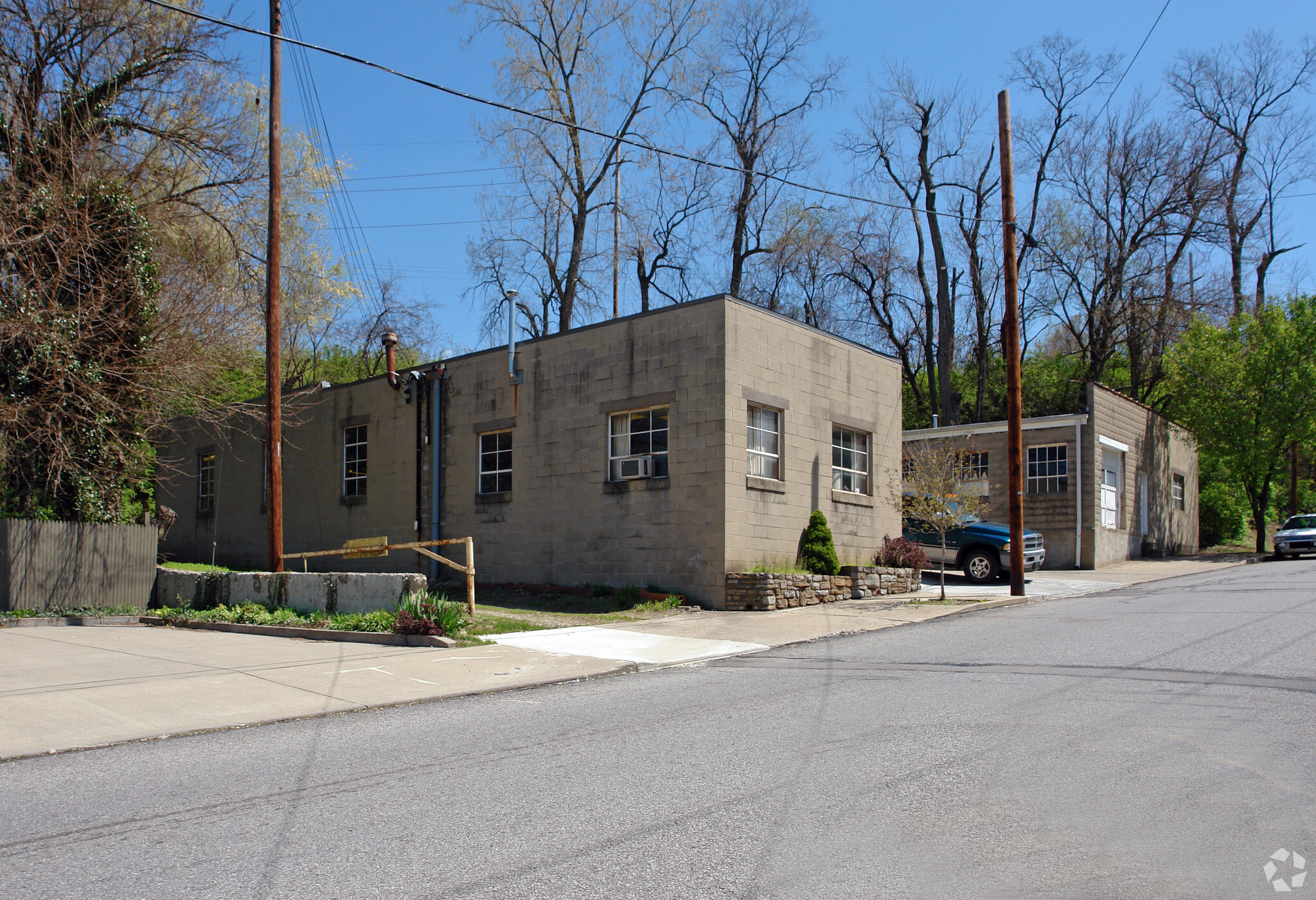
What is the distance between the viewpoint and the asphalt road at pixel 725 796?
13.6 ft

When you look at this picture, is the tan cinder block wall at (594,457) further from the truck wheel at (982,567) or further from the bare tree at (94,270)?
the truck wheel at (982,567)

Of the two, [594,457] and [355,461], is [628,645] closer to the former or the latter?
[594,457]

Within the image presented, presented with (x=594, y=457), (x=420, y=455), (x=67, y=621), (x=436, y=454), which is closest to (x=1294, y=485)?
(x=594, y=457)

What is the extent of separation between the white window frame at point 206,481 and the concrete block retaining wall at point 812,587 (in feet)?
61.5

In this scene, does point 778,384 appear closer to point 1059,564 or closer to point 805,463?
point 805,463

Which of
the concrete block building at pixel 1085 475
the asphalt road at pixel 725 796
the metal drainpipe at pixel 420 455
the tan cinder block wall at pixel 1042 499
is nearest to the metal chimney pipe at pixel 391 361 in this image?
the metal drainpipe at pixel 420 455

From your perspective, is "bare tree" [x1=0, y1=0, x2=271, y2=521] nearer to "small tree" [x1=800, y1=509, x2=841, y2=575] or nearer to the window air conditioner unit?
the window air conditioner unit

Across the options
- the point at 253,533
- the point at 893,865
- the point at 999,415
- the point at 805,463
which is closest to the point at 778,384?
the point at 805,463

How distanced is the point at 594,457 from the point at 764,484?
338 centimetres

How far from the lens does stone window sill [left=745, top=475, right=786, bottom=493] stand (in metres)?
17.0

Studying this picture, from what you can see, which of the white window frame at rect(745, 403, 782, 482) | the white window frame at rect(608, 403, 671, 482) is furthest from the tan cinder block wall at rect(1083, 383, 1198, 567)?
the white window frame at rect(608, 403, 671, 482)

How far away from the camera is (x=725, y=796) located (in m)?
5.31

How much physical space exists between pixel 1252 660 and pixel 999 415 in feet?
127

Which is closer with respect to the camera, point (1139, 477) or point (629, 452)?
point (629, 452)
